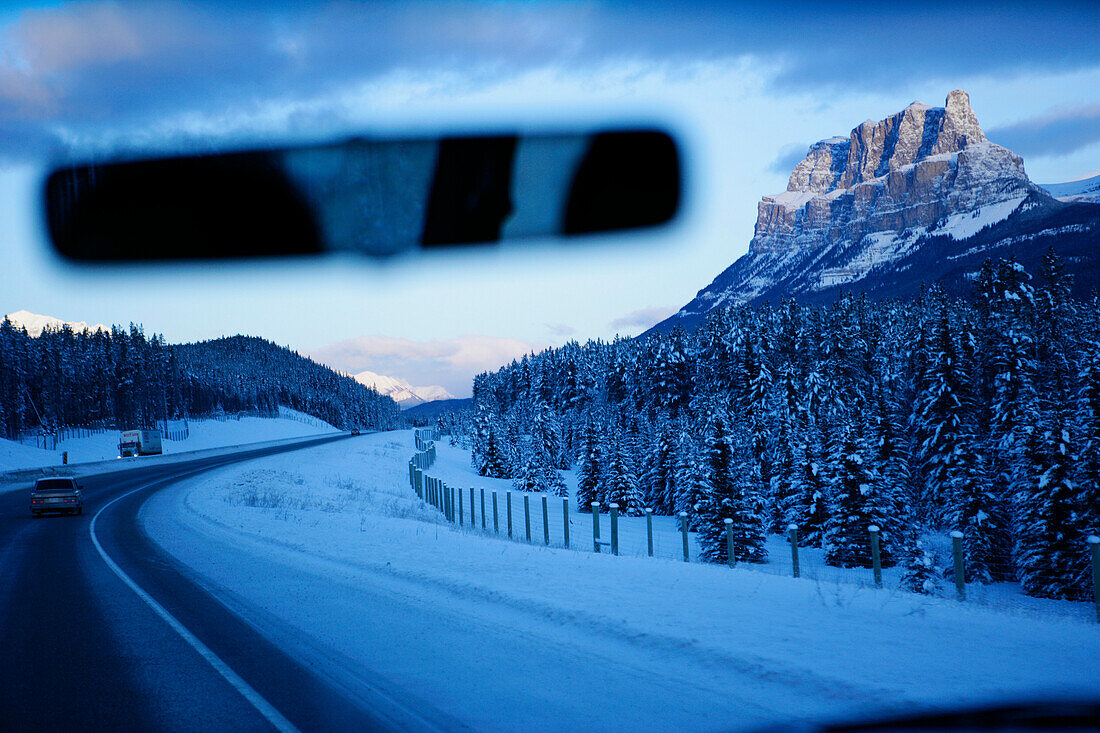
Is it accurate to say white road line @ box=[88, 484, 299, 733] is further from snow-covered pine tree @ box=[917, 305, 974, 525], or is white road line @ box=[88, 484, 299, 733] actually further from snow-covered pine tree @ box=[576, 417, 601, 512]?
snow-covered pine tree @ box=[576, 417, 601, 512]

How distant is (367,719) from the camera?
4.89 m

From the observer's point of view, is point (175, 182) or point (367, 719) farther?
point (175, 182)

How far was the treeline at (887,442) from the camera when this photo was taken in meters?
27.4

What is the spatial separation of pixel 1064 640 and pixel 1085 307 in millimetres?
74897

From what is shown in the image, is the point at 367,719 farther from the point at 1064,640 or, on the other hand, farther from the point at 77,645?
the point at 1064,640

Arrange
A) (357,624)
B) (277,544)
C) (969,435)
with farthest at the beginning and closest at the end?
(969,435) < (277,544) < (357,624)

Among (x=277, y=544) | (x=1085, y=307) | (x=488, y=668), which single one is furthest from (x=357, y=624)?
(x=1085, y=307)

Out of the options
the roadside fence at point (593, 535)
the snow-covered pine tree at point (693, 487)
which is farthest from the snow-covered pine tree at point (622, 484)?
the snow-covered pine tree at point (693, 487)

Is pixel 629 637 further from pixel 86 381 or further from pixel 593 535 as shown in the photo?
pixel 86 381

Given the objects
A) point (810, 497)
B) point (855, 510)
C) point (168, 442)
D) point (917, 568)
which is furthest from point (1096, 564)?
point (168, 442)

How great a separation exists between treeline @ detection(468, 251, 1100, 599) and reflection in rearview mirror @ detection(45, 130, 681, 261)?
13507 mm

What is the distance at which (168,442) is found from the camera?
107m

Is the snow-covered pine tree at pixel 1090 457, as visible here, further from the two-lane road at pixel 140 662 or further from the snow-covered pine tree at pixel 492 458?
the snow-covered pine tree at pixel 492 458

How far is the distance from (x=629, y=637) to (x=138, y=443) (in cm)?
7842
